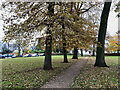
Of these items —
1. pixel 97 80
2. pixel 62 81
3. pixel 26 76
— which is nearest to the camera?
pixel 97 80

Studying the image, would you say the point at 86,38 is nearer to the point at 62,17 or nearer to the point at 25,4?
the point at 62,17

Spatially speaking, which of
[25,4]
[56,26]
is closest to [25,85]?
[56,26]

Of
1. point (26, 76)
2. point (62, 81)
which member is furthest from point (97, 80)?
point (26, 76)

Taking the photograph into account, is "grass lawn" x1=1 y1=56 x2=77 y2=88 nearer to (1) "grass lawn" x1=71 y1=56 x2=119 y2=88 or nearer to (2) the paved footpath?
(2) the paved footpath

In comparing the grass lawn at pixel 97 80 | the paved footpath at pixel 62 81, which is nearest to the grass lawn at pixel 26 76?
the paved footpath at pixel 62 81

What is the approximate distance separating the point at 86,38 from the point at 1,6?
6.98 m

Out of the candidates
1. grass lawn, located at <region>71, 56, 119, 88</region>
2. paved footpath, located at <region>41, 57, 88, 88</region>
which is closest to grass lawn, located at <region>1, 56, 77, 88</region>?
paved footpath, located at <region>41, 57, 88, 88</region>

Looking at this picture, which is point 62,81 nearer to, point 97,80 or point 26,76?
point 97,80

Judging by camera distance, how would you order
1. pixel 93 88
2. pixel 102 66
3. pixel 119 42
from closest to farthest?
pixel 93 88 → pixel 102 66 → pixel 119 42

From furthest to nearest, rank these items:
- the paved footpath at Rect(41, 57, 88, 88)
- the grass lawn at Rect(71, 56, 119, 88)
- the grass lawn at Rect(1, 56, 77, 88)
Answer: the paved footpath at Rect(41, 57, 88, 88) → the grass lawn at Rect(1, 56, 77, 88) → the grass lawn at Rect(71, 56, 119, 88)

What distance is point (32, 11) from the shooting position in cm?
894

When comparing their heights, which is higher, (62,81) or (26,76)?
(26,76)

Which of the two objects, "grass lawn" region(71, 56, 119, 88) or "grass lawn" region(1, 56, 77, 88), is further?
"grass lawn" region(1, 56, 77, 88)

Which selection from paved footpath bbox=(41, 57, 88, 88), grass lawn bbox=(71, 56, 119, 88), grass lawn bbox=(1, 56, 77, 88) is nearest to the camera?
grass lawn bbox=(71, 56, 119, 88)
